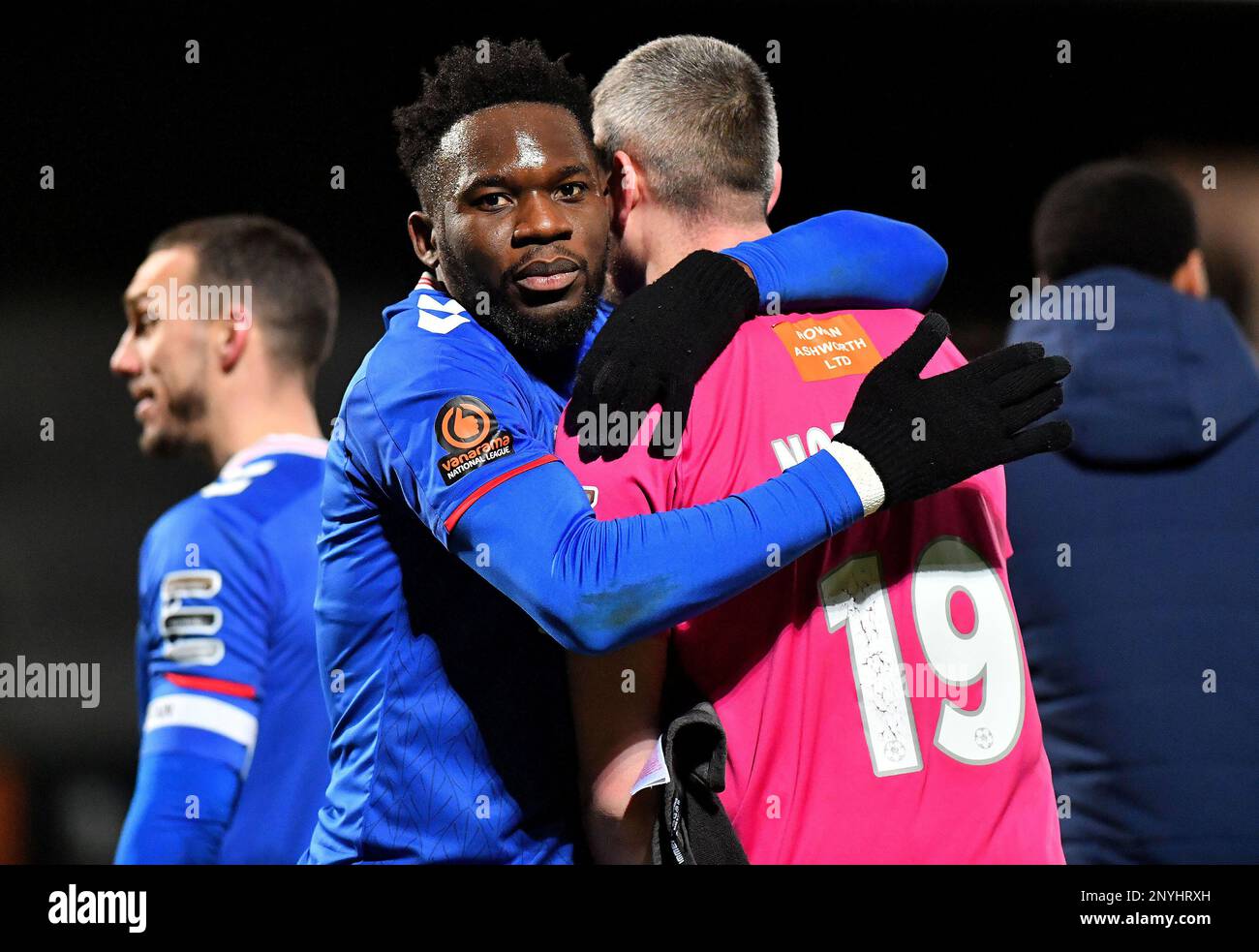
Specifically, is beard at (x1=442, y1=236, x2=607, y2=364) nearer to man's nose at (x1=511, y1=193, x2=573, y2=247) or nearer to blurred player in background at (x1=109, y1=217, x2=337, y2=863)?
man's nose at (x1=511, y1=193, x2=573, y2=247)

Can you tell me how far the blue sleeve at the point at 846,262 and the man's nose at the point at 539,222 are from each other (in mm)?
256

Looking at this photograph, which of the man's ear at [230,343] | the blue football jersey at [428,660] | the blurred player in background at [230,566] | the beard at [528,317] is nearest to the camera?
the blue football jersey at [428,660]

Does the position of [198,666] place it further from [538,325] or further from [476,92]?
[476,92]

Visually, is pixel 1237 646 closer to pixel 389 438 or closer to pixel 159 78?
pixel 389 438

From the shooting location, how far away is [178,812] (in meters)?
2.74

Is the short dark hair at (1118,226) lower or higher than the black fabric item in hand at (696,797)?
higher

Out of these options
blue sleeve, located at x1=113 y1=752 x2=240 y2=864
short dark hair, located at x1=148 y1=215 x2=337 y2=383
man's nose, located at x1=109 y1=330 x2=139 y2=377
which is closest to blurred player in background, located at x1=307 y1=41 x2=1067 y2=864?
blue sleeve, located at x1=113 y1=752 x2=240 y2=864

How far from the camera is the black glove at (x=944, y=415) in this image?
67.2 inches

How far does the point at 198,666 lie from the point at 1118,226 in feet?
7.25

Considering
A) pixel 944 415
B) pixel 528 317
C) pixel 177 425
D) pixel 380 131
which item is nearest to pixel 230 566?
pixel 177 425

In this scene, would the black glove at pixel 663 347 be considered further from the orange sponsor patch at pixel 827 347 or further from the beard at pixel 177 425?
the beard at pixel 177 425

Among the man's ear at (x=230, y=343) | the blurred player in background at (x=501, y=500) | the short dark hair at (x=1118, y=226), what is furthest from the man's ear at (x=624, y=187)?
the man's ear at (x=230, y=343)

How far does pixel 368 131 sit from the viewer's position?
484 cm

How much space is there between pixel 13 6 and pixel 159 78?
20.9 inches
